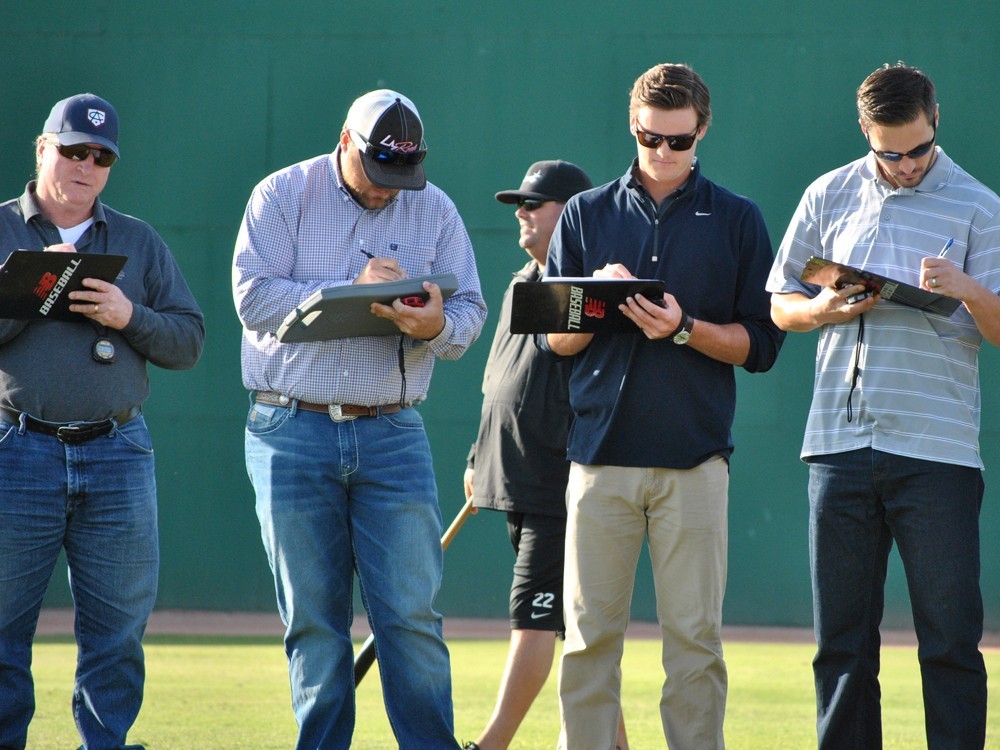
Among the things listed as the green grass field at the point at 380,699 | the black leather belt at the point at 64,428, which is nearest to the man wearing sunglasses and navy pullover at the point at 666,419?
the green grass field at the point at 380,699

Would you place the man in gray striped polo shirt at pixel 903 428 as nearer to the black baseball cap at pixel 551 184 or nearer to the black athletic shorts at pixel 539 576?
the black athletic shorts at pixel 539 576

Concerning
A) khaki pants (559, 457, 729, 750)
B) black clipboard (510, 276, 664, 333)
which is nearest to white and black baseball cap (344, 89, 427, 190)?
black clipboard (510, 276, 664, 333)

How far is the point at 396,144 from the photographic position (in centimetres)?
371

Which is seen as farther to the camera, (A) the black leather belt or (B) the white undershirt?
(B) the white undershirt

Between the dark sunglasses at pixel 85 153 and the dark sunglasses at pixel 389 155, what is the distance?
793mm

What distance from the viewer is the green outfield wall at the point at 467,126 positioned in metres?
8.91

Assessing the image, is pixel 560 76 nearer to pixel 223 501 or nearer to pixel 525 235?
pixel 223 501

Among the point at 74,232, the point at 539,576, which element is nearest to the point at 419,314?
the point at 74,232

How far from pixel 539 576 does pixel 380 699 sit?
5.25 feet

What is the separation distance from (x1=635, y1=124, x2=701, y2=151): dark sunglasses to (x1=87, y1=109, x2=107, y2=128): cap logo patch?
1617 mm

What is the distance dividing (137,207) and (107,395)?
18.9 feet

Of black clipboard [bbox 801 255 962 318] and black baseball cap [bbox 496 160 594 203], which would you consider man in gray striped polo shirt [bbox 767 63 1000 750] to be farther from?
black baseball cap [bbox 496 160 594 203]

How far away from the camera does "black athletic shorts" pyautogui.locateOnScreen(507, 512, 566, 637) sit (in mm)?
4488

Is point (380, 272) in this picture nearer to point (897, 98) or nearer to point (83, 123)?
point (83, 123)
